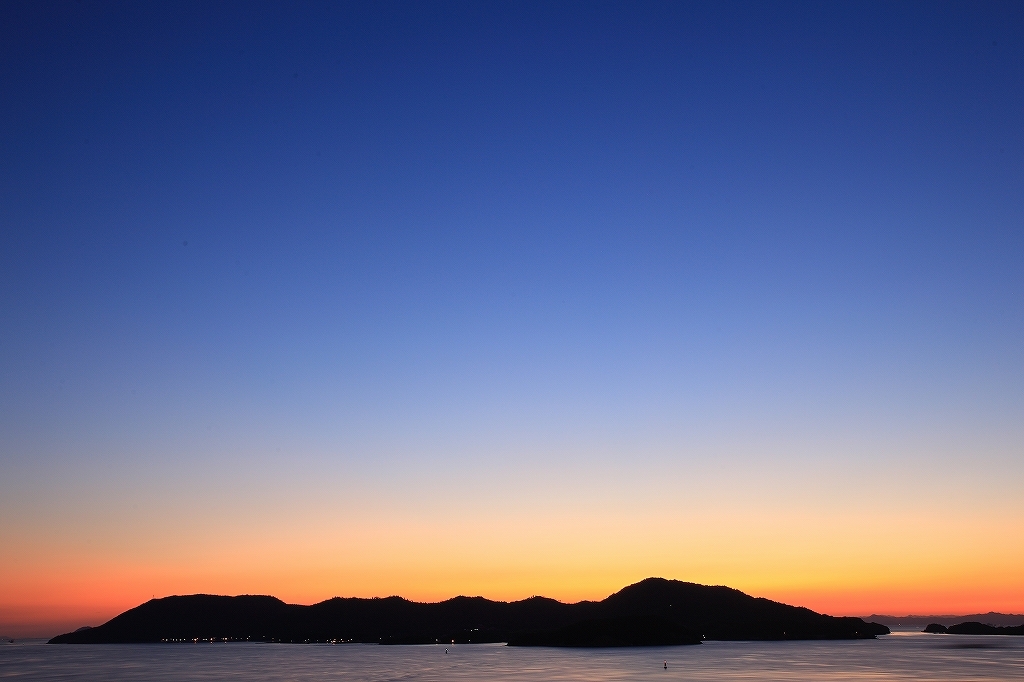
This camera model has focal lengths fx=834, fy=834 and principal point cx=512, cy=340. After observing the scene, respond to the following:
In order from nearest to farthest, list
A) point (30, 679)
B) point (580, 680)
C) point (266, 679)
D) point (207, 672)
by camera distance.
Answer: point (580, 680) < point (266, 679) < point (30, 679) < point (207, 672)

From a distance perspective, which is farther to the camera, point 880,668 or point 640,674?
point 880,668

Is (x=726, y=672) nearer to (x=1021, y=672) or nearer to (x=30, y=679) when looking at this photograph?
(x=1021, y=672)

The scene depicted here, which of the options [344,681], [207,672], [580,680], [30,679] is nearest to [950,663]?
[580,680]

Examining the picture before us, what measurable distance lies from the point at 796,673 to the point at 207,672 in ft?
274

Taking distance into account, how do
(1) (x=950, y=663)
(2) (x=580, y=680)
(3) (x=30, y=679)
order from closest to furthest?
(2) (x=580, y=680) < (3) (x=30, y=679) < (1) (x=950, y=663)

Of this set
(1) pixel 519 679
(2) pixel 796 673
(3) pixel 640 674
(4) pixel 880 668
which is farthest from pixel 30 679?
(4) pixel 880 668

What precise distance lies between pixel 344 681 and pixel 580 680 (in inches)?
1109

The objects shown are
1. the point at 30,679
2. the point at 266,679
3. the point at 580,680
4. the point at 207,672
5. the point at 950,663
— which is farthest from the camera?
the point at 950,663

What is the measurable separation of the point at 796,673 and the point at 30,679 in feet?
335

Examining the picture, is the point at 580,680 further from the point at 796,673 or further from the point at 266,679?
the point at 266,679

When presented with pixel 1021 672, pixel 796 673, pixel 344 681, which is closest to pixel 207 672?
pixel 344 681

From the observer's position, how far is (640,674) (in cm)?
10812

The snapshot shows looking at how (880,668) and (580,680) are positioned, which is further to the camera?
(880,668)

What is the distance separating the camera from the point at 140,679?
109688 millimetres
